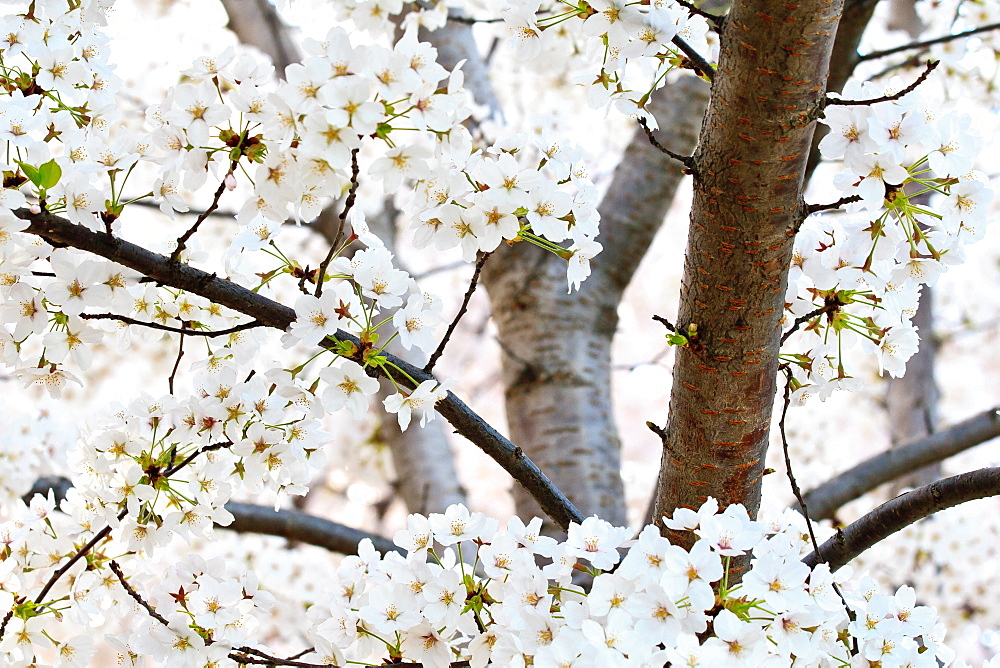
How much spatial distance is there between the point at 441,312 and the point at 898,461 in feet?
5.61

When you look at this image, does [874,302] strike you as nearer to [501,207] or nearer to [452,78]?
[501,207]

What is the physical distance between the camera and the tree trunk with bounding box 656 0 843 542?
3.48ft

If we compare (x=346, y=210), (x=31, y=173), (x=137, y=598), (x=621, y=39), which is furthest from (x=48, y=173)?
(x=621, y=39)

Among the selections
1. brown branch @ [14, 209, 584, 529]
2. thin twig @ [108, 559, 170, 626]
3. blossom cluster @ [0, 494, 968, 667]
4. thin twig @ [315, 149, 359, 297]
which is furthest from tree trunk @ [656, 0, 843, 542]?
thin twig @ [108, 559, 170, 626]

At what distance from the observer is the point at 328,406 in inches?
43.1

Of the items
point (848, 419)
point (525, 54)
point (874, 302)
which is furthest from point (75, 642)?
point (848, 419)

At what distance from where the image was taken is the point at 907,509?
124 cm

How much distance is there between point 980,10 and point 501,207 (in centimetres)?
197

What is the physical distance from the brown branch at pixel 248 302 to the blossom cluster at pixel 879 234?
0.45m

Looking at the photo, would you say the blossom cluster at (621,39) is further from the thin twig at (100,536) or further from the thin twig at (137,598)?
the thin twig at (137,598)

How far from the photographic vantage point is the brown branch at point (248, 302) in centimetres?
103

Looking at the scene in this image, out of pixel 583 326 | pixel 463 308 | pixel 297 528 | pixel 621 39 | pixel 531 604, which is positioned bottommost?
pixel 531 604

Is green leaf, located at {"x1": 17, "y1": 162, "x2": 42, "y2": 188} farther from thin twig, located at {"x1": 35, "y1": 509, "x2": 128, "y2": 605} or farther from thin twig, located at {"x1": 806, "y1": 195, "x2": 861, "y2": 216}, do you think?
thin twig, located at {"x1": 806, "y1": 195, "x2": 861, "y2": 216}

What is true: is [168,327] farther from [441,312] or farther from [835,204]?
[835,204]
